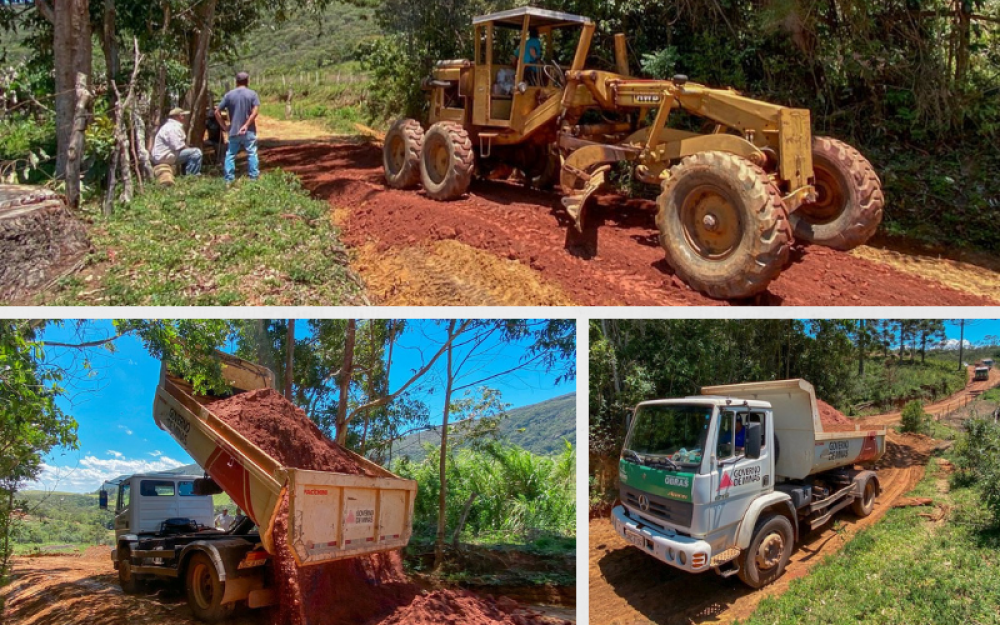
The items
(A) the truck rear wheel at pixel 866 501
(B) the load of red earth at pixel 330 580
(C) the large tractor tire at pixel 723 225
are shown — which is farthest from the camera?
(A) the truck rear wheel at pixel 866 501

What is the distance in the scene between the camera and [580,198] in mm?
9094

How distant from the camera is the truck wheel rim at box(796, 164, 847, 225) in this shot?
354 inches

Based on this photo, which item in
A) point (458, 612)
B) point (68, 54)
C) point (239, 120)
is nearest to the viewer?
point (458, 612)

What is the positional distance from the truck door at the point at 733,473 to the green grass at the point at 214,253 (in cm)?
394

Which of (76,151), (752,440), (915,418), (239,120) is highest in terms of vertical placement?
(239,120)

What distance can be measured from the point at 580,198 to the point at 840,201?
2897 millimetres

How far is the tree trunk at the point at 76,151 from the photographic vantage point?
9.70 meters

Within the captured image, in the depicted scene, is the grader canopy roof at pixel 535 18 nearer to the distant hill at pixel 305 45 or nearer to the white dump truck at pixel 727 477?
the white dump truck at pixel 727 477

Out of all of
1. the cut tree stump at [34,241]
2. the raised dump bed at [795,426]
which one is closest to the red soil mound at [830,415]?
the raised dump bed at [795,426]

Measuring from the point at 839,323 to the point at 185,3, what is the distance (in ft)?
34.8

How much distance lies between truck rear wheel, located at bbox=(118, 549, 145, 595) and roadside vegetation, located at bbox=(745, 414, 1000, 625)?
573 cm

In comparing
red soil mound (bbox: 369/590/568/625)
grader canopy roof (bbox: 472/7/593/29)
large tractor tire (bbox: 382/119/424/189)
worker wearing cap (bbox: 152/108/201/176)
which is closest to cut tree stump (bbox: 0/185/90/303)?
worker wearing cap (bbox: 152/108/201/176)

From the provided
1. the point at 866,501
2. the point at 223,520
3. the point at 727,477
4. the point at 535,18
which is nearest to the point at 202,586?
the point at 223,520

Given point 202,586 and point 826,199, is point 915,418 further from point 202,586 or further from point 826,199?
point 202,586
